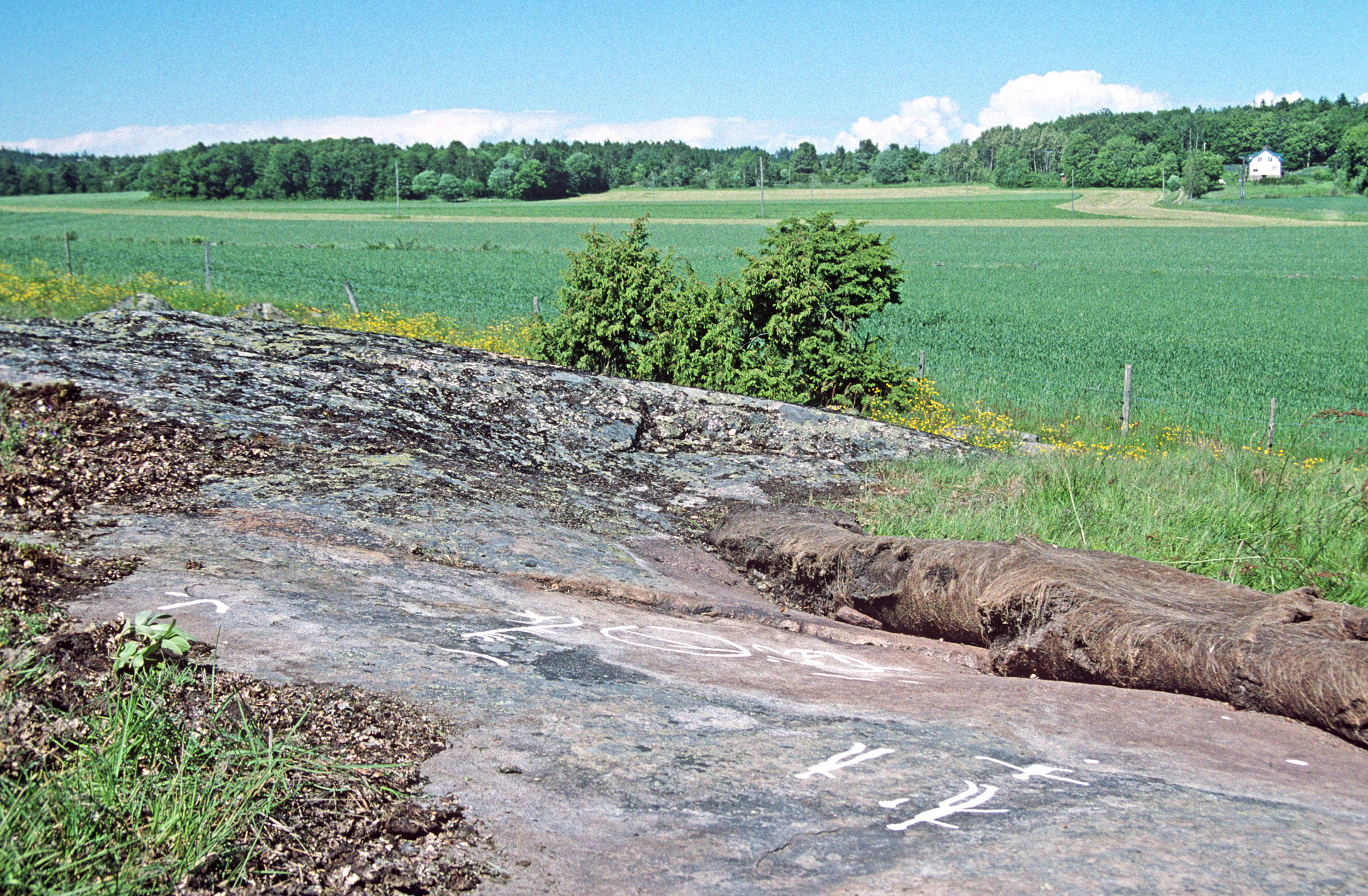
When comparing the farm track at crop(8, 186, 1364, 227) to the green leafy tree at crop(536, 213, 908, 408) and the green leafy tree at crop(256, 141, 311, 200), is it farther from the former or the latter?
the green leafy tree at crop(536, 213, 908, 408)

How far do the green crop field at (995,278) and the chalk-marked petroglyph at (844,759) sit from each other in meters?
11.4

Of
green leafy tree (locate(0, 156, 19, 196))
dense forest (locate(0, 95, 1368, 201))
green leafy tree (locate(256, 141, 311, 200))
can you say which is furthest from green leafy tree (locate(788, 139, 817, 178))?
green leafy tree (locate(0, 156, 19, 196))

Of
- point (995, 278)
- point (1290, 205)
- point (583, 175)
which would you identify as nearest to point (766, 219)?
point (995, 278)

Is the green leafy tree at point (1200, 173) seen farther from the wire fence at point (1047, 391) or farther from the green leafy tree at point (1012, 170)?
the wire fence at point (1047, 391)

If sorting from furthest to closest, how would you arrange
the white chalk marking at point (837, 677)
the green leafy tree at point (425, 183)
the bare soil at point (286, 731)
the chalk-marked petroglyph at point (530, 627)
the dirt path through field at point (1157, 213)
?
the green leafy tree at point (425, 183)
the dirt path through field at point (1157, 213)
the white chalk marking at point (837, 677)
the chalk-marked petroglyph at point (530, 627)
the bare soil at point (286, 731)

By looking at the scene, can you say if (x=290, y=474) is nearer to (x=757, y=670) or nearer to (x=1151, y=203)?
(x=757, y=670)

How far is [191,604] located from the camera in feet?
13.2

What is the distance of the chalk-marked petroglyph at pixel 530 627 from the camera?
4.27m

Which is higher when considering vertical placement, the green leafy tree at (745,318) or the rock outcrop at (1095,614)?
the green leafy tree at (745,318)

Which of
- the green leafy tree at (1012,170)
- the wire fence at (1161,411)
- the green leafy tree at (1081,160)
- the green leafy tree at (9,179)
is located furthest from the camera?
the green leafy tree at (1012,170)

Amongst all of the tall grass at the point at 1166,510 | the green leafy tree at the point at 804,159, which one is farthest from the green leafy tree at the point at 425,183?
the tall grass at the point at 1166,510

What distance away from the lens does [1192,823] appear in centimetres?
283

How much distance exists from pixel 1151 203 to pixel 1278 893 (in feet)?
349

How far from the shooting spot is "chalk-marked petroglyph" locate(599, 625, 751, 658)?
15.1 ft
